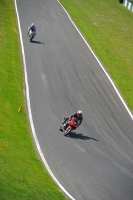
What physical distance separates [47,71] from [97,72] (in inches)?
199

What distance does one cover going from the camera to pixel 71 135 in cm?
3103

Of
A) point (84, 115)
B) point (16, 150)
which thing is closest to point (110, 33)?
point (84, 115)

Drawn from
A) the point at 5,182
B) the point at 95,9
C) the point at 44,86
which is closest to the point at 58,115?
the point at 44,86

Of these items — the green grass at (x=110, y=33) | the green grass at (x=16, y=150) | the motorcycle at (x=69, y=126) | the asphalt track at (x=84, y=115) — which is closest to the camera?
the green grass at (x=16, y=150)

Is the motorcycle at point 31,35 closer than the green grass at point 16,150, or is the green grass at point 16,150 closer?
the green grass at point 16,150

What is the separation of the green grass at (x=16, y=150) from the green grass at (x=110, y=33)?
9178 millimetres

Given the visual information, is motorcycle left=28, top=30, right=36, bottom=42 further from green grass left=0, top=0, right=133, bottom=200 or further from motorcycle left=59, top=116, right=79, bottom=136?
motorcycle left=59, top=116, right=79, bottom=136

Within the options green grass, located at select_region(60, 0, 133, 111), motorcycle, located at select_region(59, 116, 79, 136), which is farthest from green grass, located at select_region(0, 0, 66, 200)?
green grass, located at select_region(60, 0, 133, 111)

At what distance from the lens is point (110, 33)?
198 ft

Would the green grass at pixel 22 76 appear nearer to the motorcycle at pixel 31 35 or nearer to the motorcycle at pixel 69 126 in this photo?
the motorcycle at pixel 31 35

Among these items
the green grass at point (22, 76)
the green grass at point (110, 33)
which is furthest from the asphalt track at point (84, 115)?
the green grass at point (110, 33)

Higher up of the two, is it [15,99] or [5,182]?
[5,182]

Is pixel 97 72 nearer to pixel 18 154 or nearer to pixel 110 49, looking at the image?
pixel 110 49

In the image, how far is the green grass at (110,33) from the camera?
45681 mm
